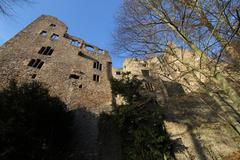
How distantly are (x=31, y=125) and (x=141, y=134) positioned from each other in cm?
524

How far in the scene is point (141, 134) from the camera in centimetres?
932

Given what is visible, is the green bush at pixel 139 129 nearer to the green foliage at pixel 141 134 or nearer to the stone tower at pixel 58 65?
the green foliage at pixel 141 134

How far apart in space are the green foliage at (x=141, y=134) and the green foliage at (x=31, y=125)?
3.11 m

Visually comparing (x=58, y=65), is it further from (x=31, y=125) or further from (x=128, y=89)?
(x=31, y=125)

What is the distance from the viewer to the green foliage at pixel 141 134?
344 inches

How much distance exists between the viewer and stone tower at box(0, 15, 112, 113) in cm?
1224

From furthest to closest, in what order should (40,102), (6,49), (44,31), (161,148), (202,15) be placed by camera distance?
(44,31) → (6,49) → (161,148) → (40,102) → (202,15)

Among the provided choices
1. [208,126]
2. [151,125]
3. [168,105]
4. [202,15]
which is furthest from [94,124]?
[202,15]

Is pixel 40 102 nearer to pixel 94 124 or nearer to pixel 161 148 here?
pixel 94 124

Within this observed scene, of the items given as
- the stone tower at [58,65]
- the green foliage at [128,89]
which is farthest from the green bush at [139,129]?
the stone tower at [58,65]

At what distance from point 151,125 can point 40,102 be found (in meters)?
5.83

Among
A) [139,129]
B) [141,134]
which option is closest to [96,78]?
[139,129]

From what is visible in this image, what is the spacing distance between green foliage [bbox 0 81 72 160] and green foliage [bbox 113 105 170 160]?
3.11 m

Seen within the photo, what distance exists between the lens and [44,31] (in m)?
17.4
